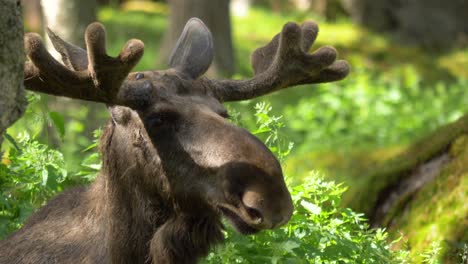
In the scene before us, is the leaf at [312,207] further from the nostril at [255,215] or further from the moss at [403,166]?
the moss at [403,166]

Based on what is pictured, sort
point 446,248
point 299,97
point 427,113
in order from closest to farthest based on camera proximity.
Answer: point 446,248, point 427,113, point 299,97

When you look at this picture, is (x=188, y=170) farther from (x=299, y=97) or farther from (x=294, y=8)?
(x=294, y=8)

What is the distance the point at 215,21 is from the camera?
661 inches

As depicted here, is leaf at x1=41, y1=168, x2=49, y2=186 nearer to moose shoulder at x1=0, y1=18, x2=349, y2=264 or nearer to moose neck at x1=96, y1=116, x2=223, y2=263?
moose shoulder at x1=0, y1=18, x2=349, y2=264

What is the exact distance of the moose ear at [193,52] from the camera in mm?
5406

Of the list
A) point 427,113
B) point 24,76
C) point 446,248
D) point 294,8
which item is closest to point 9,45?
point 24,76

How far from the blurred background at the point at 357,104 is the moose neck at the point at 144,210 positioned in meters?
0.83

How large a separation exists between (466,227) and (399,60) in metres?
14.4

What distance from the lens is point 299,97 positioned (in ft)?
57.6

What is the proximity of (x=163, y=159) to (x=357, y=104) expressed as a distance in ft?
34.7

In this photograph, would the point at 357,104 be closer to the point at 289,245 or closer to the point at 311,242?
the point at 311,242

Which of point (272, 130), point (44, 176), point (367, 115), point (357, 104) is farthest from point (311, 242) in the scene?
point (357, 104)

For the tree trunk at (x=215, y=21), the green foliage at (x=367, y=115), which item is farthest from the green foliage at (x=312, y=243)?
the tree trunk at (x=215, y=21)

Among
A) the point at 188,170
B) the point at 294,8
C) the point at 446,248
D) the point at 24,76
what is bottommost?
the point at 294,8
